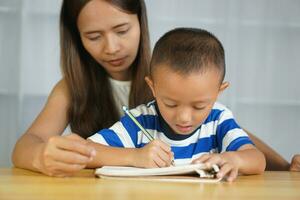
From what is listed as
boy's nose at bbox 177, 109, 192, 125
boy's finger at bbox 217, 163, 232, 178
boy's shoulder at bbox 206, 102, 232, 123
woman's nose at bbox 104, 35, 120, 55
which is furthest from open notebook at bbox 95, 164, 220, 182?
woman's nose at bbox 104, 35, 120, 55

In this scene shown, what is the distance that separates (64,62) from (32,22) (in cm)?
195

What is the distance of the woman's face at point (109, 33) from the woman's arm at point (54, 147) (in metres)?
0.19

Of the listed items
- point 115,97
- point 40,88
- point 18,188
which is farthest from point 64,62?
point 40,88

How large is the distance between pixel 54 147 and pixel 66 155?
3cm

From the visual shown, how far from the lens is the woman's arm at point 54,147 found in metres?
1.09

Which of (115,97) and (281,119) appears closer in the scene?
(115,97)

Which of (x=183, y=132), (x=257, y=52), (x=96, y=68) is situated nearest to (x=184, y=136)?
(x=183, y=132)

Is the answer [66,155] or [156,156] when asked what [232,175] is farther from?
[66,155]

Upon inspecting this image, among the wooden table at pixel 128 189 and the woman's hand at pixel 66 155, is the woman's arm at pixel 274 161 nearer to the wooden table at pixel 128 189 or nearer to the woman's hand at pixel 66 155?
the wooden table at pixel 128 189

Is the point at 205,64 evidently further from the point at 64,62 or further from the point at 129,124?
the point at 64,62

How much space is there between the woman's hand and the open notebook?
0.17ft

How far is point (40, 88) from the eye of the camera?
143 inches

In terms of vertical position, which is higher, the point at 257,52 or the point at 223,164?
the point at 257,52

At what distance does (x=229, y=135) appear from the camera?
139 centimetres
